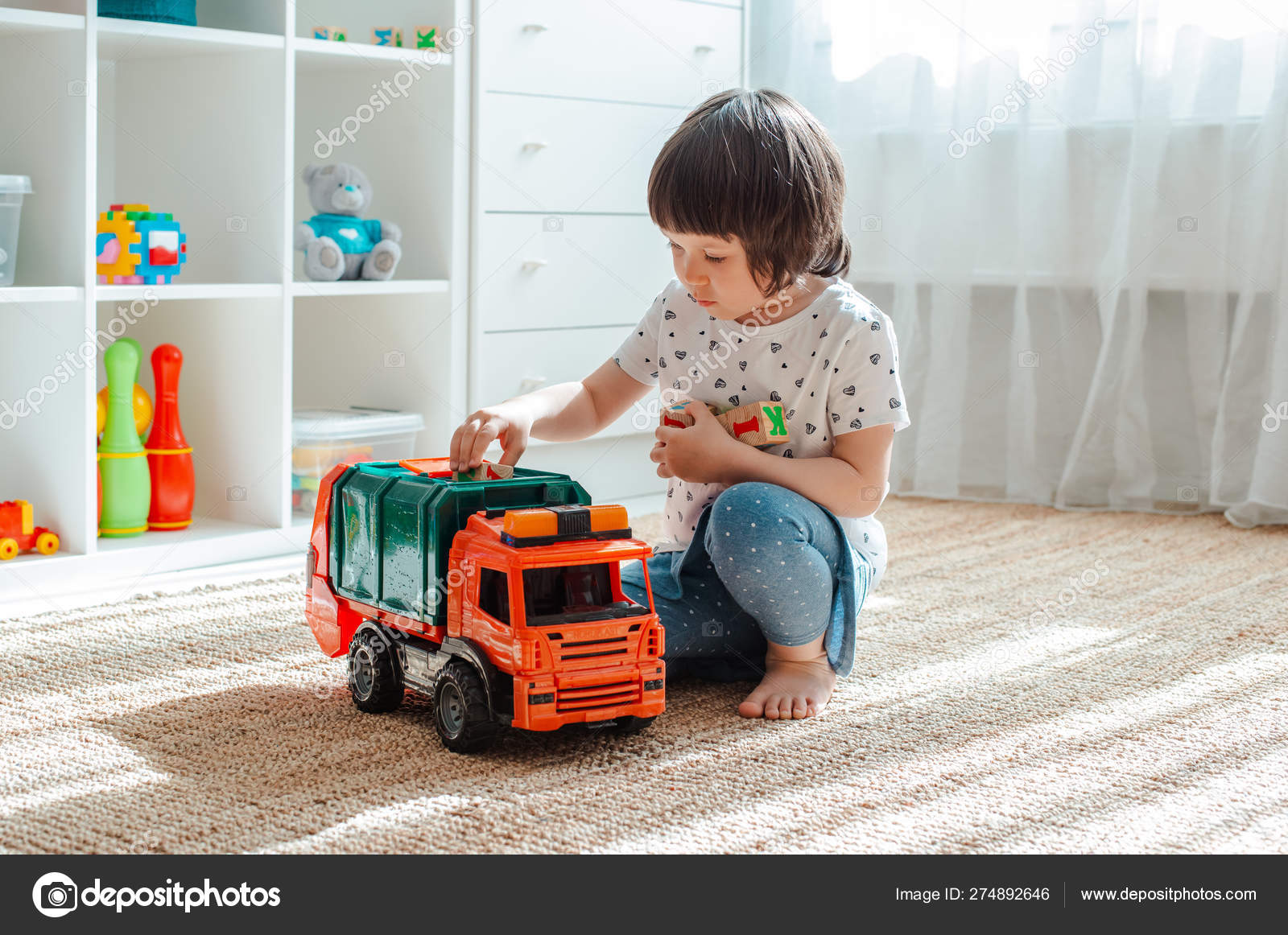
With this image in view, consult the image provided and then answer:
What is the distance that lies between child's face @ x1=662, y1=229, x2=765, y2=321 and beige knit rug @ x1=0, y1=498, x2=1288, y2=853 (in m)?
0.34

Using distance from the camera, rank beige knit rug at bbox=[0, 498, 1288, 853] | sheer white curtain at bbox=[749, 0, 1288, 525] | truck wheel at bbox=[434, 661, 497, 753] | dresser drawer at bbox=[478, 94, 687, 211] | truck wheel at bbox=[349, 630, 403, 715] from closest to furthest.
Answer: beige knit rug at bbox=[0, 498, 1288, 853]
truck wheel at bbox=[434, 661, 497, 753]
truck wheel at bbox=[349, 630, 403, 715]
dresser drawer at bbox=[478, 94, 687, 211]
sheer white curtain at bbox=[749, 0, 1288, 525]

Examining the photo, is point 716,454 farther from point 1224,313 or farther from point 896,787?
point 1224,313

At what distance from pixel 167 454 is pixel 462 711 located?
32.8 inches

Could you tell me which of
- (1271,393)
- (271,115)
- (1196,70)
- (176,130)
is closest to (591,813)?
(271,115)

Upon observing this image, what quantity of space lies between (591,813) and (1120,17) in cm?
164

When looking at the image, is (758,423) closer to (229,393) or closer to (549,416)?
(549,416)

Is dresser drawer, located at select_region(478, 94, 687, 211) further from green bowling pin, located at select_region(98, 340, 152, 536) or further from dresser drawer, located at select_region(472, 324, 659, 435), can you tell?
green bowling pin, located at select_region(98, 340, 152, 536)

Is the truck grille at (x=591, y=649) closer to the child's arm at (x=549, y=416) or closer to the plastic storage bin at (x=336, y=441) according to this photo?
the child's arm at (x=549, y=416)

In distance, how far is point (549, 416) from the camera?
1169 millimetres

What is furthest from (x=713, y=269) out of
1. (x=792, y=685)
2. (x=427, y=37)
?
(x=427, y=37)

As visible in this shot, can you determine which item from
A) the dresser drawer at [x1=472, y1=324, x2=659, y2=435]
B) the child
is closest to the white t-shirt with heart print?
the child

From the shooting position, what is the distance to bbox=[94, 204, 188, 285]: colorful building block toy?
1.53 meters

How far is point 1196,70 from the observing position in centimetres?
198
